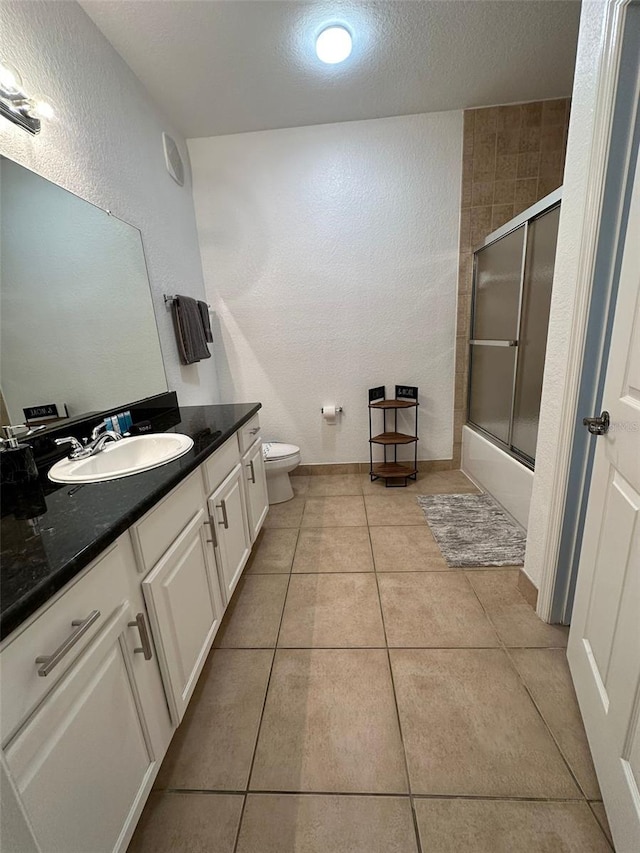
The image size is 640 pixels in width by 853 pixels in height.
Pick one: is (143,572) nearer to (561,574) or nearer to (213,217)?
(561,574)

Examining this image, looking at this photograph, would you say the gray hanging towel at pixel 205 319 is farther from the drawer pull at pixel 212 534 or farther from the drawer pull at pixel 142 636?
the drawer pull at pixel 142 636

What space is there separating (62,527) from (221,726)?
2.88ft

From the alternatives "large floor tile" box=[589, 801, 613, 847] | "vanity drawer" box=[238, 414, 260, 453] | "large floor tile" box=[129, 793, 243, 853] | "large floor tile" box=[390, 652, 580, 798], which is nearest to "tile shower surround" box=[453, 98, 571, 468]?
"vanity drawer" box=[238, 414, 260, 453]

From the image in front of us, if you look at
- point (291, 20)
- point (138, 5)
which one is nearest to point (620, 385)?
point (291, 20)

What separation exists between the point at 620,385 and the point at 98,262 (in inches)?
79.9

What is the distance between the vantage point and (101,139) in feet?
5.28

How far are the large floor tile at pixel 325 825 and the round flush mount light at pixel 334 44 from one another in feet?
9.90

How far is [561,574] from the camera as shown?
1.35 m

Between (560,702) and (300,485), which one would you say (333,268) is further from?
(560,702)

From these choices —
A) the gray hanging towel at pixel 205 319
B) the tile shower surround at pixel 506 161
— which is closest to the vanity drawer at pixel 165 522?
the gray hanging towel at pixel 205 319

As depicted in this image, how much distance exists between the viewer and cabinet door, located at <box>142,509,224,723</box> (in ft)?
3.06

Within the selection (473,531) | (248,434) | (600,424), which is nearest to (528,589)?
Answer: (473,531)

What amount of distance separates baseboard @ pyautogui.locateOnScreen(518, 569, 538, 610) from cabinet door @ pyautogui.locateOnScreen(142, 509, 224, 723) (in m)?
1.34

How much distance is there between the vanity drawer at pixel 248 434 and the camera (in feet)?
5.82
